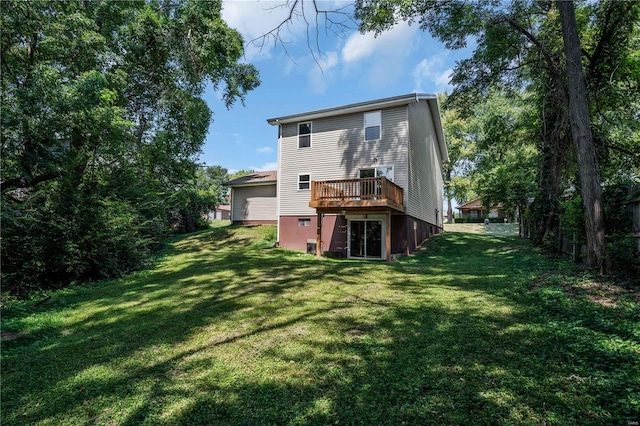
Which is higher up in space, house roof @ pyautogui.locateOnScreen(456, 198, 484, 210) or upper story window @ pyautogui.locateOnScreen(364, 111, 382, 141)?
upper story window @ pyautogui.locateOnScreen(364, 111, 382, 141)

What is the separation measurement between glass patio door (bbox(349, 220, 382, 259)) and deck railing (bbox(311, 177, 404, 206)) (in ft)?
5.51

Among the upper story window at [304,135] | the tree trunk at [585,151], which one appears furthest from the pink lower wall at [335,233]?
the tree trunk at [585,151]

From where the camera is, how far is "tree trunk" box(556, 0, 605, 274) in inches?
245

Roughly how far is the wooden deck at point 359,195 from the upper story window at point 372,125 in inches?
115

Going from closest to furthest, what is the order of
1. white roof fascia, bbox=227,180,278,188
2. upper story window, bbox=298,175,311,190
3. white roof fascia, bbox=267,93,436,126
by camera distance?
1. white roof fascia, bbox=267,93,436,126
2. upper story window, bbox=298,175,311,190
3. white roof fascia, bbox=227,180,278,188

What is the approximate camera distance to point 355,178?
1366 cm

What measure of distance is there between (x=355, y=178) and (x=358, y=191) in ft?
2.98

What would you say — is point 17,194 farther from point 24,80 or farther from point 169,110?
point 169,110

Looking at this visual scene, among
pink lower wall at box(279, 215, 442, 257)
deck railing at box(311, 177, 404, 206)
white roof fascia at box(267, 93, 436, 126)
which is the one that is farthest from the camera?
pink lower wall at box(279, 215, 442, 257)

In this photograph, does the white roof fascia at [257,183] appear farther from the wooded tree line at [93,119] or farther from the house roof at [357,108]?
the wooded tree line at [93,119]

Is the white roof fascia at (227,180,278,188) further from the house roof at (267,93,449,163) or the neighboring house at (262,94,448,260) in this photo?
the house roof at (267,93,449,163)

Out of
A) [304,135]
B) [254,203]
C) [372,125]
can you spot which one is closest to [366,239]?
[372,125]

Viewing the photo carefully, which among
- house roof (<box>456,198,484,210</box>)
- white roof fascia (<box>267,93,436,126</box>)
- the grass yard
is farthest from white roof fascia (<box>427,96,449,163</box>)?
house roof (<box>456,198,484,210</box>)

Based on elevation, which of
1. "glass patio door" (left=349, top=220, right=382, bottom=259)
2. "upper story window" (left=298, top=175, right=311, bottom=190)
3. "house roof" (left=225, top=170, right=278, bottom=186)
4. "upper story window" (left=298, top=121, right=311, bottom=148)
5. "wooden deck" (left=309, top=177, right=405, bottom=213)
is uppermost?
"upper story window" (left=298, top=121, right=311, bottom=148)
